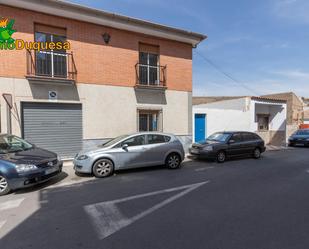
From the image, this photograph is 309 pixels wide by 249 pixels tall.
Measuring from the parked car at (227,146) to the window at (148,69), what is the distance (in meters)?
3.89

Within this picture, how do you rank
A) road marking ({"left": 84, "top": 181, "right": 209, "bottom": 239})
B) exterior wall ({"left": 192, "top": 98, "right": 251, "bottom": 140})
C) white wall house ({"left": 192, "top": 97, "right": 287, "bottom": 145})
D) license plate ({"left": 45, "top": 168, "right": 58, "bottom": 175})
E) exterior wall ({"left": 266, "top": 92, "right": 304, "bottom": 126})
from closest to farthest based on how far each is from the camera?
road marking ({"left": 84, "top": 181, "right": 209, "bottom": 239}) < license plate ({"left": 45, "top": 168, "right": 58, "bottom": 175}) < white wall house ({"left": 192, "top": 97, "right": 287, "bottom": 145}) < exterior wall ({"left": 192, "top": 98, "right": 251, "bottom": 140}) < exterior wall ({"left": 266, "top": 92, "right": 304, "bottom": 126})

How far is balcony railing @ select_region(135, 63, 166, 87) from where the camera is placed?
37.1 ft

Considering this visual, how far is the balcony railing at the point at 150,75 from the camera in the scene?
11.3m

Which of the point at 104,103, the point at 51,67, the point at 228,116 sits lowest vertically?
the point at 228,116

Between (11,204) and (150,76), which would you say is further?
(150,76)

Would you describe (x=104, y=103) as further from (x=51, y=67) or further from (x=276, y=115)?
(x=276, y=115)

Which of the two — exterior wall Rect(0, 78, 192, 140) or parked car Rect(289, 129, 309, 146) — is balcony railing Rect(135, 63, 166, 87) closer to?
exterior wall Rect(0, 78, 192, 140)

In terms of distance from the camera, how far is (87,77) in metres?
10.0

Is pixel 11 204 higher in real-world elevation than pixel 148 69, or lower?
lower

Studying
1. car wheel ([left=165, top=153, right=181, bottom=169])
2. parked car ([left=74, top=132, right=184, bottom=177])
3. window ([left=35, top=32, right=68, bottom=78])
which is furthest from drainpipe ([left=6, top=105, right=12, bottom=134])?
car wheel ([left=165, top=153, right=181, bottom=169])

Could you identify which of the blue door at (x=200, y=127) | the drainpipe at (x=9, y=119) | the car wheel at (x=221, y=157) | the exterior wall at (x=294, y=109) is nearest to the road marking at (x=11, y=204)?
the drainpipe at (x=9, y=119)

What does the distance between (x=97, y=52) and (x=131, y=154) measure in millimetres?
5140

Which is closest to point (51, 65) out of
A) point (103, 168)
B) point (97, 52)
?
point (97, 52)

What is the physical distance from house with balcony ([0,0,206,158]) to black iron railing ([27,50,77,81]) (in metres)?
0.04
